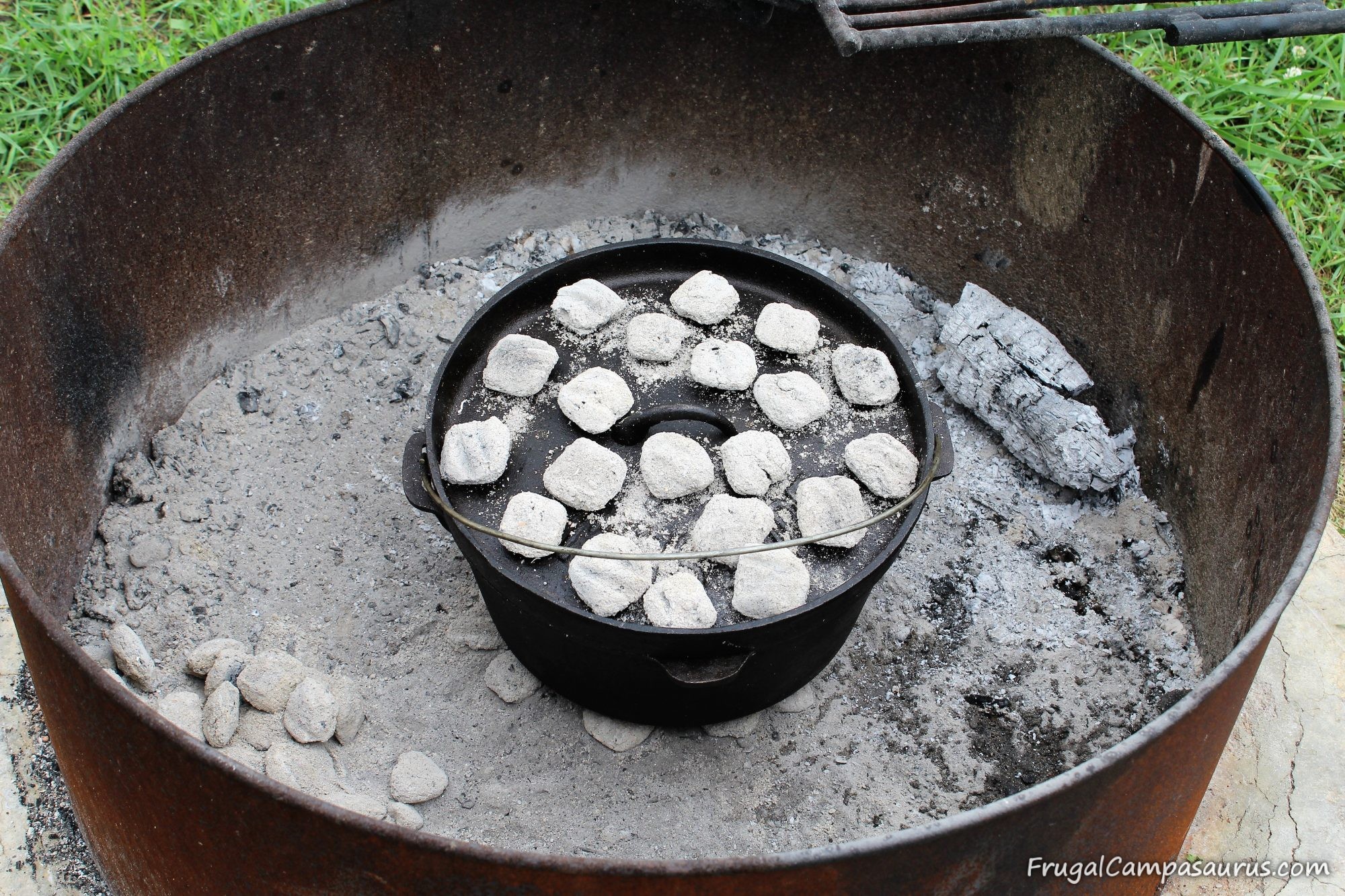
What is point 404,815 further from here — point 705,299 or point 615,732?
point 705,299

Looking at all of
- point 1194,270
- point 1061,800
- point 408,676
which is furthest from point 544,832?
point 1194,270

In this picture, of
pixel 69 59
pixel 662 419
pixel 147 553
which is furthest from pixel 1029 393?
pixel 69 59

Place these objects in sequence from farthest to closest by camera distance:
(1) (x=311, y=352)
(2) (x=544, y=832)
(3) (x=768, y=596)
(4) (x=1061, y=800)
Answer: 1. (1) (x=311, y=352)
2. (2) (x=544, y=832)
3. (3) (x=768, y=596)
4. (4) (x=1061, y=800)

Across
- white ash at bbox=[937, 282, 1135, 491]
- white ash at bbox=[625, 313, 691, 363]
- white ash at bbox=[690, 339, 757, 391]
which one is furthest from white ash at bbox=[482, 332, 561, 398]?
white ash at bbox=[937, 282, 1135, 491]

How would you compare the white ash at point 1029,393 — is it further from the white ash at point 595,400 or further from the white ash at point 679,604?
the white ash at point 679,604

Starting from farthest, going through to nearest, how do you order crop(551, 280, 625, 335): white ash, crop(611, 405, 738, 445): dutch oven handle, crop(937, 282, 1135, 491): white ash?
crop(937, 282, 1135, 491): white ash → crop(551, 280, 625, 335): white ash → crop(611, 405, 738, 445): dutch oven handle

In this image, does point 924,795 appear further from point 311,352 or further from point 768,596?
point 311,352

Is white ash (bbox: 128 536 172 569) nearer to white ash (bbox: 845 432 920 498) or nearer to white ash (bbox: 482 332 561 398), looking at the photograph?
white ash (bbox: 482 332 561 398)

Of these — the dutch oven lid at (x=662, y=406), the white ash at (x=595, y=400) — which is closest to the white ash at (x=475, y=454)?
the dutch oven lid at (x=662, y=406)
